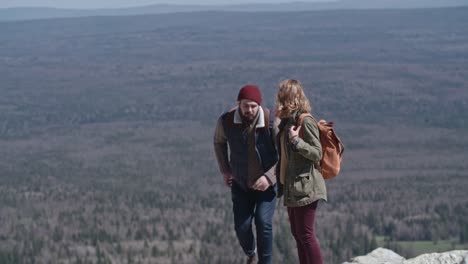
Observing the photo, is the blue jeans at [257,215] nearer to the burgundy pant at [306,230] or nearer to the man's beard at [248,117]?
the burgundy pant at [306,230]

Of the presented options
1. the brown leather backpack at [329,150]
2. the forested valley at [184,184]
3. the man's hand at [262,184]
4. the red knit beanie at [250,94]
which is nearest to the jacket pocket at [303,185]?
the brown leather backpack at [329,150]

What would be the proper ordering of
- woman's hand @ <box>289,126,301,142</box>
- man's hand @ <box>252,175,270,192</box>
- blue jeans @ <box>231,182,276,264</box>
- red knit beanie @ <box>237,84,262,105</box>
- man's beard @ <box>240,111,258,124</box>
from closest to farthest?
woman's hand @ <box>289,126,301,142</box>, red knit beanie @ <box>237,84,262,105</box>, man's beard @ <box>240,111,258,124</box>, man's hand @ <box>252,175,270,192</box>, blue jeans @ <box>231,182,276,264</box>

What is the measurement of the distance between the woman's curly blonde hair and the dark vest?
1.39 feet

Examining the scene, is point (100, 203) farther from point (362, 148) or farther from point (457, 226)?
point (362, 148)

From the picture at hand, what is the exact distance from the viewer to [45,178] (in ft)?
371

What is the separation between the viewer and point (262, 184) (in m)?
10.8

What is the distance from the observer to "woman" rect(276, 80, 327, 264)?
402 inches

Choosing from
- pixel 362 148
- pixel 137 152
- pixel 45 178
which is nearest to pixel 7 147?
pixel 137 152

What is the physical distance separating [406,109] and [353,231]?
101554 millimetres

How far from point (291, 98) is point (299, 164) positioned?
2.20 ft

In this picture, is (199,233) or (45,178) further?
(45,178)

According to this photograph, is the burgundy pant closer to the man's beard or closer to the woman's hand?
the woman's hand

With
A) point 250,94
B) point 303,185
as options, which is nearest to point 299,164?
point 303,185

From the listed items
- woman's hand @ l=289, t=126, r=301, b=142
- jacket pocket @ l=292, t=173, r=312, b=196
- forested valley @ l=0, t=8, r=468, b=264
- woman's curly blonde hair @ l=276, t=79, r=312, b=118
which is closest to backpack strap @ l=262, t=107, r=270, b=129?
woman's curly blonde hair @ l=276, t=79, r=312, b=118
